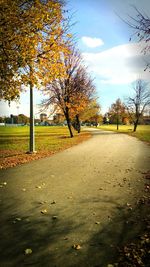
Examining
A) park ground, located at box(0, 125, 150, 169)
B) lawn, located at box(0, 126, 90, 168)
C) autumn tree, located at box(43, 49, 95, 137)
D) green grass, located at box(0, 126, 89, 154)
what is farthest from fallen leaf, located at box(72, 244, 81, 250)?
autumn tree, located at box(43, 49, 95, 137)

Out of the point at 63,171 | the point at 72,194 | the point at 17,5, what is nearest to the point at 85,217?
the point at 72,194

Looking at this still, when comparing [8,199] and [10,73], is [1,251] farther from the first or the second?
[10,73]

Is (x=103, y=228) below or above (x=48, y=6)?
below

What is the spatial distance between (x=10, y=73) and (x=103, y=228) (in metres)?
8.97

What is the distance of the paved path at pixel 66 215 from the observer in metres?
4.20

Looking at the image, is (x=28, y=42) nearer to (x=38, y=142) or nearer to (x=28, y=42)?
(x=28, y=42)

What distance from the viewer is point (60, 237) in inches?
189

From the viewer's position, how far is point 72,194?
750cm

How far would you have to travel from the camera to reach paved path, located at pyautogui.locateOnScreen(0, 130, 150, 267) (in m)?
4.20

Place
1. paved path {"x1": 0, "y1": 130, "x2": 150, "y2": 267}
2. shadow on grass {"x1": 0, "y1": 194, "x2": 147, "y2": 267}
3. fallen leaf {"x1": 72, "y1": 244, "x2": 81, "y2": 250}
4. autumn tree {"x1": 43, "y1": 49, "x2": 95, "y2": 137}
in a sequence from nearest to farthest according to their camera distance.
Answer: shadow on grass {"x1": 0, "y1": 194, "x2": 147, "y2": 267} → paved path {"x1": 0, "y1": 130, "x2": 150, "y2": 267} → fallen leaf {"x1": 72, "y1": 244, "x2": 81, "y2": 250} → autumn tree {"x1": 43, "y1": 49, "x2": 95, "y2": 137}

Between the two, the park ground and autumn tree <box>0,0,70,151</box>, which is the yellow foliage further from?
the park ground

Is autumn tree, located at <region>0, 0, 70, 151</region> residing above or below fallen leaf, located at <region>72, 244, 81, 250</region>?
above

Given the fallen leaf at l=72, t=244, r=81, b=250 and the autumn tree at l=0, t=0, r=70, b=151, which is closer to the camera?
the fallen leaf at l=72, t=244, r=81, b=250

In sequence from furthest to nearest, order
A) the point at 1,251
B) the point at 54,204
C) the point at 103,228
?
the point at 54,204
the point at 103,228
the point at 1,251
